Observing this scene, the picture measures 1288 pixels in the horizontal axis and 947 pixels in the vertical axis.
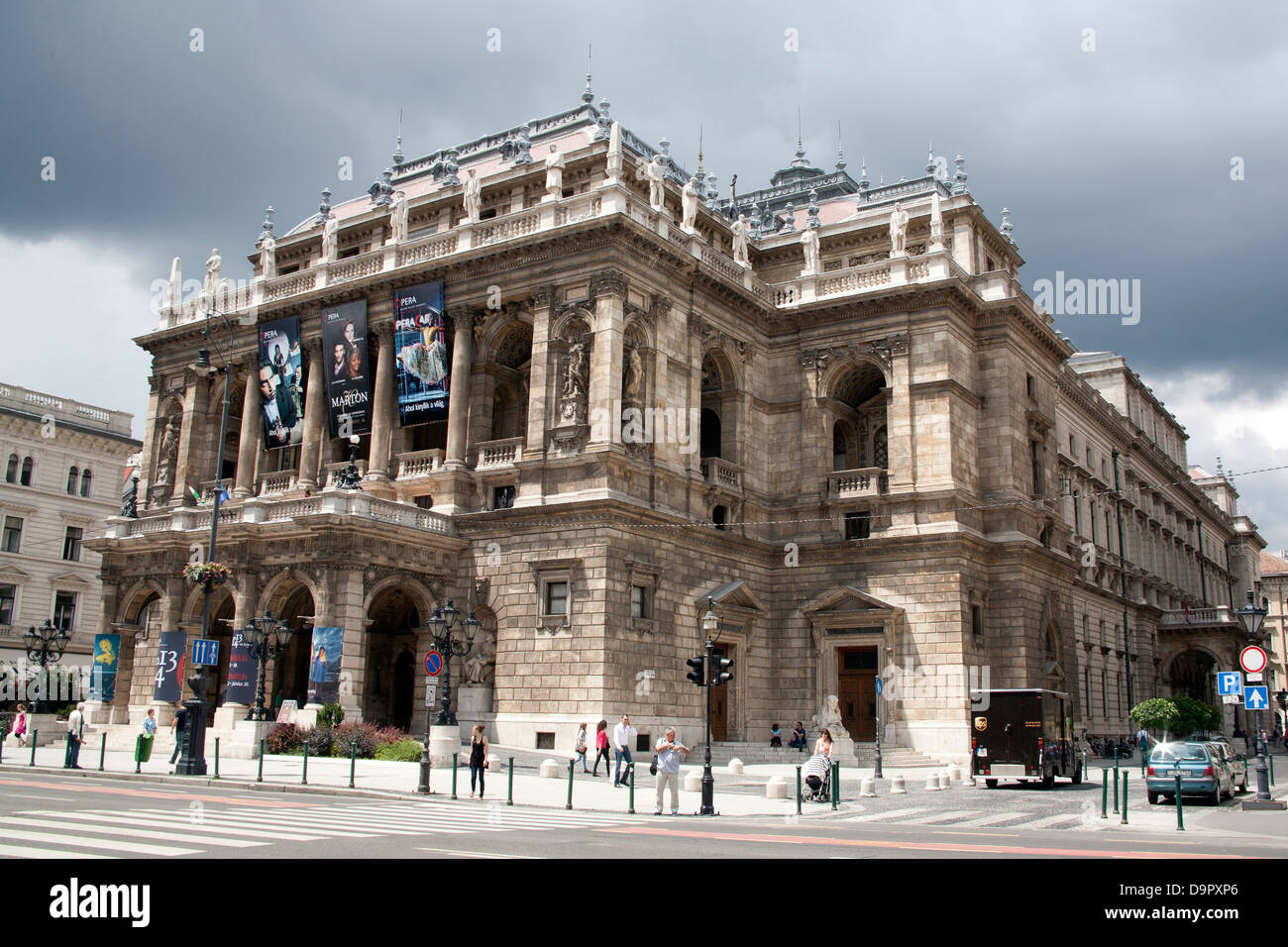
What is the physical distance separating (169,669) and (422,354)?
1396 centimetres

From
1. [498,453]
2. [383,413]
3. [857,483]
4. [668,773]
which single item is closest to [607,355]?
[498,453]

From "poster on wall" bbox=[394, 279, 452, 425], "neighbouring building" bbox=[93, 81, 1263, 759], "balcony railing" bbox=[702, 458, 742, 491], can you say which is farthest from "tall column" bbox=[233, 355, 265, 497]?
"balcony railing" bbox=[702, 458, 742, 491]

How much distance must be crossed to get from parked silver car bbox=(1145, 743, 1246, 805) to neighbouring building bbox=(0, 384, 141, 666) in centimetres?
5341

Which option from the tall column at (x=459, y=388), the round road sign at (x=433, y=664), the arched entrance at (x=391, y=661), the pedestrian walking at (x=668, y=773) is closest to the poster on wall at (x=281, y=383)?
the tall column at (x=459, y=388)

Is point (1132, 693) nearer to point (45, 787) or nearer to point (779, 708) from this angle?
point (779, 708)

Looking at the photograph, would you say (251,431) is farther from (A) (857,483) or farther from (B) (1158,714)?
(B) (1158,714)

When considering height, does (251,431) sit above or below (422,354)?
below

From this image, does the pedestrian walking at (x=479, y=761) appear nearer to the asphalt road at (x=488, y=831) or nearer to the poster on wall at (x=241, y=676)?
the asphalt road at (x=488, y=831)

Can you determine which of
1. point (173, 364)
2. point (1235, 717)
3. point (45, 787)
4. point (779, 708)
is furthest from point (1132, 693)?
point (45, 787)

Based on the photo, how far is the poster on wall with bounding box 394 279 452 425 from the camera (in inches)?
1674

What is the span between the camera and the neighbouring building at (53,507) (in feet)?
200

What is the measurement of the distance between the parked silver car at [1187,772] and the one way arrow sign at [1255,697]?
216cm

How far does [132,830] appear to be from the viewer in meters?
14.7
